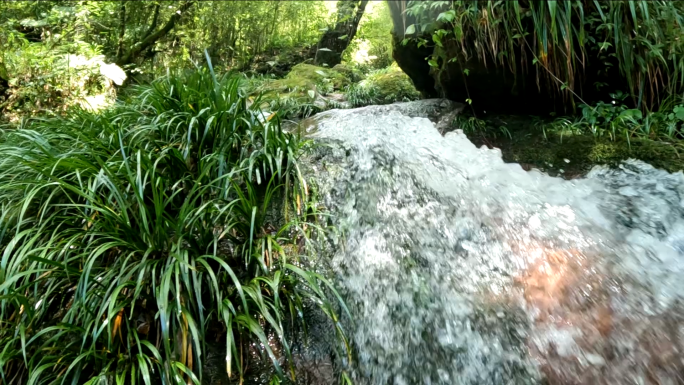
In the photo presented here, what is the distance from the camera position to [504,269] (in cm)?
178

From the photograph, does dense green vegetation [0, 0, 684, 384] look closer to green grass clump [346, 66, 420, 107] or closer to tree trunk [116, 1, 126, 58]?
green grass clump [346, 66, 420, 107]

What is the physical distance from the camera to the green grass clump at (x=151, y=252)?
1.41 m

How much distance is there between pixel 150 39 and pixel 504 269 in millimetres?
6305

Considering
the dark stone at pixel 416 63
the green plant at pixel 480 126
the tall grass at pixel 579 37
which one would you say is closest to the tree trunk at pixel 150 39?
the dark stone at pixel 416 63

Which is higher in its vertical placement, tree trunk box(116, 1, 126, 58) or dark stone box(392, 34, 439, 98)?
tree trunk box(116, 1, 126, 58)

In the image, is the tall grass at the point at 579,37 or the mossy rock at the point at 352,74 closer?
the tall grass at the point at 579,37

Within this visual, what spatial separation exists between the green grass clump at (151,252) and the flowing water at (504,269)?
1.01ft

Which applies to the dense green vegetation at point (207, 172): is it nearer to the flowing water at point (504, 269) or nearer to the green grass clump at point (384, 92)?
the flowing water at point (504, 269)

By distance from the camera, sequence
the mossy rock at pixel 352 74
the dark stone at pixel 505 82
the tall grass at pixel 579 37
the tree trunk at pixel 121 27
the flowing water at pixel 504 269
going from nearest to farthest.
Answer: the flowing water at pixel 504 269
the tall grass at pixel 579 37
the dark stone at pixel 505 82
the tree trunk at pixel 121 27
the mossy rock at pixel 352 74

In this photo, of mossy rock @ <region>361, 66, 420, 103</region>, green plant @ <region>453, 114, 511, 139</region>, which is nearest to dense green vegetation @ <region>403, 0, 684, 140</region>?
green plant @ <region>453, 114, 511, 139</region>

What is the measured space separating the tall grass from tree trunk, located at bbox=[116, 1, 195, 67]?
484 cm

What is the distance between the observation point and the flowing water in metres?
1.39

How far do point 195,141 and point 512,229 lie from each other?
193cm

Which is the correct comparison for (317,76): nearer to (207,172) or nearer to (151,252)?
(207,172)
